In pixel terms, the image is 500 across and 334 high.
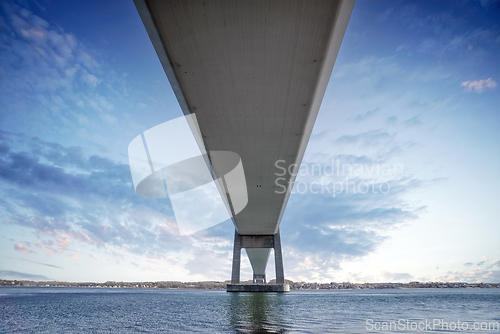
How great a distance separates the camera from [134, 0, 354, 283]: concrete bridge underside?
20.1 feet

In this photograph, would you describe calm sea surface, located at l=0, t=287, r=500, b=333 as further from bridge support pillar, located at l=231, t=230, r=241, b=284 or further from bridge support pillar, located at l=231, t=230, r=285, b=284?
bridge support pillar, located at l=231, t=230, r=241, b=284

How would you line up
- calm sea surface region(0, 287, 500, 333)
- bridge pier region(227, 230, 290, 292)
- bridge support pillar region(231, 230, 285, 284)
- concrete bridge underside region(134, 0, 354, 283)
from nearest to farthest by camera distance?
concrete bridge underside region(134, 0, 354, 283) < calm sea surface region(0, 287, 500, 333) < bridge pier region(227, 230, 290, 292) < bridge support pillar region(231, 230, 285, 284)

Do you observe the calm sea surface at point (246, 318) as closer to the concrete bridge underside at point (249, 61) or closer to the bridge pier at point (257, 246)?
the concrete bridge underside at point (249, 61)

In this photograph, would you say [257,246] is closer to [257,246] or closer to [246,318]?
[257,246]

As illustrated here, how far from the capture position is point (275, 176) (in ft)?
53.0

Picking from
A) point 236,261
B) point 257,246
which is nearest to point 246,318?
point 236,261

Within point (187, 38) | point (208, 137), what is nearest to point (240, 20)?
point (187, 38)

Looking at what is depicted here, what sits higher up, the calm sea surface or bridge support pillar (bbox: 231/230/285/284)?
bridge support pillar (bbox: 231/230/285/284)

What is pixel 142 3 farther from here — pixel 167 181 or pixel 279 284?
pixel 279 284

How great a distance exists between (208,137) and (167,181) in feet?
14.5

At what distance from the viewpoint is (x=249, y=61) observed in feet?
24.8

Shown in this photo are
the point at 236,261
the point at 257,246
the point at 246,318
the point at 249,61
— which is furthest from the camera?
the point at 257,246

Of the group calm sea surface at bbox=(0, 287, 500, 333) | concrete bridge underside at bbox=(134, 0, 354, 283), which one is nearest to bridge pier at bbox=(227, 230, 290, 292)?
calm sea surface at bbox=(0, 287, 500, 333)

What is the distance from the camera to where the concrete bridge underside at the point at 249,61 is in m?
6.14
